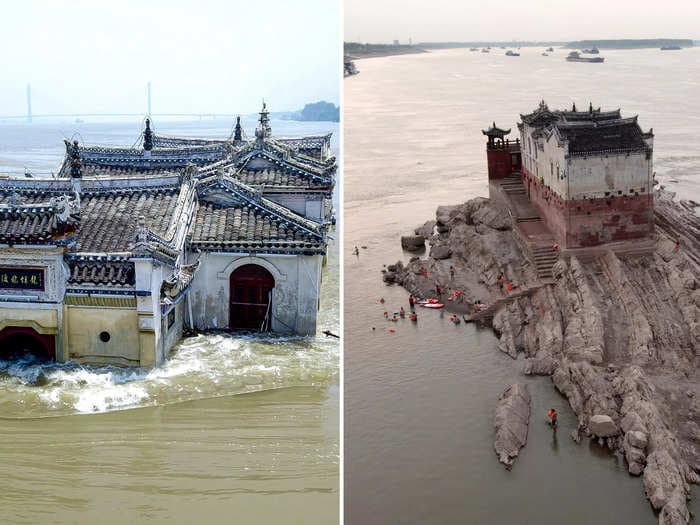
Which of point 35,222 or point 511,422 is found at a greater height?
point 35,222

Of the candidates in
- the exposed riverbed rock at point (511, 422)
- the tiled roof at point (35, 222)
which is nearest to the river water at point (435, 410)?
the exposed riverbed rock at point (511, 422)

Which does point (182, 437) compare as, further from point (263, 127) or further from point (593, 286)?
point (593, 286)

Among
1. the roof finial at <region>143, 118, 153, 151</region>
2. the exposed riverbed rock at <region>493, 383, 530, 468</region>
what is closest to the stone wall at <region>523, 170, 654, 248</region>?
the exposed riverbed rock at <region>493, 383, 530, 468</region>

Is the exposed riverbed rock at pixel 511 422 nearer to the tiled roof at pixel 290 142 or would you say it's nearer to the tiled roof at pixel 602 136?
the tiled roof at pixel 602 136

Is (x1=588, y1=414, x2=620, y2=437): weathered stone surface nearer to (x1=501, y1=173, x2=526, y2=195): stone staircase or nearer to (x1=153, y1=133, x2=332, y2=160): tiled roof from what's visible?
(x1=153, y1=133, x2=332, y2=160): tiled roof

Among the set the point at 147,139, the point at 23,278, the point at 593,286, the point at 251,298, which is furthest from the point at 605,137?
the point at 23,278

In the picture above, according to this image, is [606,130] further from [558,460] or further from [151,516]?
[151,516]

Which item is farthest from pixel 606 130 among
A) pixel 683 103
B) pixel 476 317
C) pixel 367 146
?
pixel 683 103
